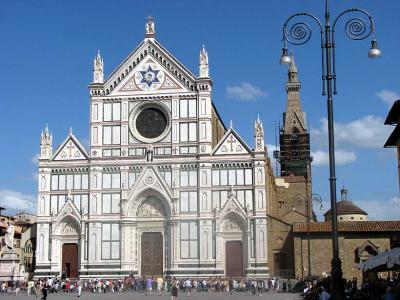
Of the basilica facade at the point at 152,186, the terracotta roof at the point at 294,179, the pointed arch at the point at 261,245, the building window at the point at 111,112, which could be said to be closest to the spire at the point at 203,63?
the basilica facade at the point at 152,186

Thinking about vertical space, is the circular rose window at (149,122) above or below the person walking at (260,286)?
above

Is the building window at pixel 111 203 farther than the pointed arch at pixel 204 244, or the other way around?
the building window at pixel 111 203

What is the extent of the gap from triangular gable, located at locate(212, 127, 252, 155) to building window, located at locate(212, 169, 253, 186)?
1.54 metres

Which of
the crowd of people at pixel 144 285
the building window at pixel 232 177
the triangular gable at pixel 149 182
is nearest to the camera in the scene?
the crowd of people at pixel 144 285

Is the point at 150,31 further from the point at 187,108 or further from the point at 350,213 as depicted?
the point at 350,213

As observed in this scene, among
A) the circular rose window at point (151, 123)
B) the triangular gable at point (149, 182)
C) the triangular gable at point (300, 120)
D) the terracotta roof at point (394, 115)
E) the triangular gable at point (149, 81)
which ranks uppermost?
the triangular gable at point (300, 120)

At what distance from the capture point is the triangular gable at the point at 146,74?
54812mm

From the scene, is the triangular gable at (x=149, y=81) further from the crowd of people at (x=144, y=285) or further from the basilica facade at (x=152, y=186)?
the crowd of people at (x=144, y=285)

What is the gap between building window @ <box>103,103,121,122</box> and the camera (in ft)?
182

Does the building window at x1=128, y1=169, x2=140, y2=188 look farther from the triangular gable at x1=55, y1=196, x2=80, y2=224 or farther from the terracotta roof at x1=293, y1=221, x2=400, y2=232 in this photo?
the terracotta roof at x1=293, y1=221, x2=400, y2=232

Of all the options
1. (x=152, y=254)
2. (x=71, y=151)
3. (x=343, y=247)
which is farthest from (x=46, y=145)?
(x=343, y=247)

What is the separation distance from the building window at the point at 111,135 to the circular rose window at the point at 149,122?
124cm

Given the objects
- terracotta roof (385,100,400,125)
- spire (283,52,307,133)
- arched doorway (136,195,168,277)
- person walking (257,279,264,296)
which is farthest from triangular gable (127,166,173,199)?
spire (283,52,307,133)

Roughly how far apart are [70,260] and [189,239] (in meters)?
10.3
